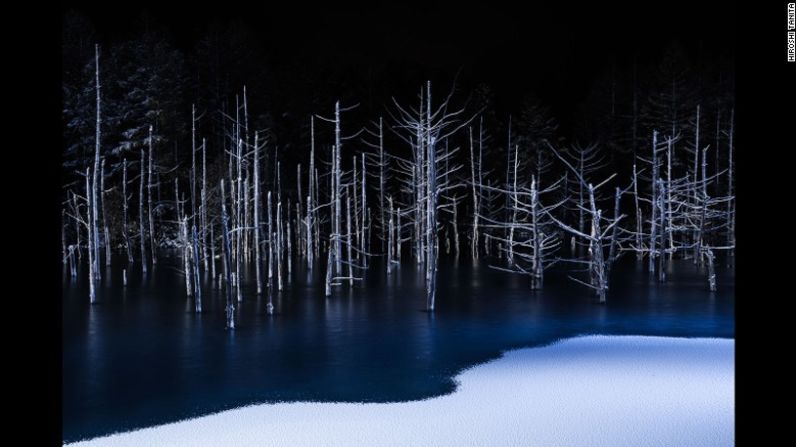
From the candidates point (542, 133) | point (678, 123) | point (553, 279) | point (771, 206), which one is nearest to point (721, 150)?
point (678, 123)

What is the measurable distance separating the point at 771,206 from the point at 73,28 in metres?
31.2

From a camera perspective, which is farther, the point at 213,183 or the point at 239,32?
the point at 239,32

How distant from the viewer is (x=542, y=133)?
3341cm

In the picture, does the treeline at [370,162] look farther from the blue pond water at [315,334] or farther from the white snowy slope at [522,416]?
the white snowy slope at [522,416]

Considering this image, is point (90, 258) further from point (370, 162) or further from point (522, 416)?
point (370, 162)

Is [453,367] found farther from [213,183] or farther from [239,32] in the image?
[239,32]

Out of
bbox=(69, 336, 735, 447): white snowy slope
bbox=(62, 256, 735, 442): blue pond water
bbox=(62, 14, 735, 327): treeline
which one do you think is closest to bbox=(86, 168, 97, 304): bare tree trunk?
bbox=(62, 256, 735, 442): blue pond water

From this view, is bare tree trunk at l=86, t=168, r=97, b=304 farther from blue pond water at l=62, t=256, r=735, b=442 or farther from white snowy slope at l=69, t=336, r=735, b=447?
white snowy slope at l=69, t=336, r=735, b=447

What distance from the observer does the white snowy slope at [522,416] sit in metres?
6.66

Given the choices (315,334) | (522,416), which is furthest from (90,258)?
(522,416)

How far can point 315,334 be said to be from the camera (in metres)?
12.3

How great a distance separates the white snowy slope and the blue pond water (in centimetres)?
48

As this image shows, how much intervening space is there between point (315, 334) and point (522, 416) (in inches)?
220

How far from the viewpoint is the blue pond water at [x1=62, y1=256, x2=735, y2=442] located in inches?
334
